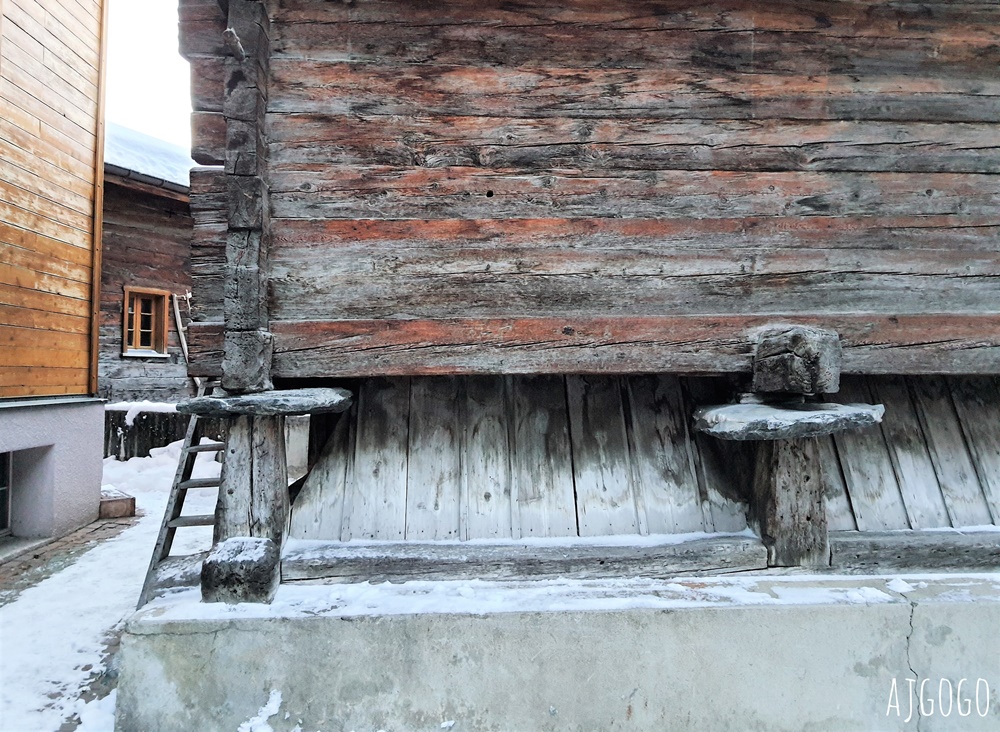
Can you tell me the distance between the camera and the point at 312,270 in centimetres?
264

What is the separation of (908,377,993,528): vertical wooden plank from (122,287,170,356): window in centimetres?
1121

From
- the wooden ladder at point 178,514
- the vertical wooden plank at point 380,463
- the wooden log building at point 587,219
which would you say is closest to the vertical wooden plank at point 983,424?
the wooden log building at point 587,219

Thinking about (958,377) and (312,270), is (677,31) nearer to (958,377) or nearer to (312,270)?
(312,270)

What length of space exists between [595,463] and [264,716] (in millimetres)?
1891

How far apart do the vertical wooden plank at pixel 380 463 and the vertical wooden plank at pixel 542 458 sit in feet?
2.01

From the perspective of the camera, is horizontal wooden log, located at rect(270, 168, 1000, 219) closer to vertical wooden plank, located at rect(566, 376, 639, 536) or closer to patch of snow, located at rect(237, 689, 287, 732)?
vertical wooden plank, located at rect(566, 376, 639, 536)

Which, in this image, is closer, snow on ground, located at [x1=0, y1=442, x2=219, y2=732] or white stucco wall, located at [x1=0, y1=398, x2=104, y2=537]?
snow on ground, located at [x1=0, y1=442, x2=219, y2=732]

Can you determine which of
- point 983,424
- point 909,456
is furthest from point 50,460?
point 983,424

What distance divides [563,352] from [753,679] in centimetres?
168

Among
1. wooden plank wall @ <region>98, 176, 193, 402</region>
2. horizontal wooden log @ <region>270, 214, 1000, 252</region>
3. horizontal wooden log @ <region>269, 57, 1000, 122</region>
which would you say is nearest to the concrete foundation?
horizontal wooden log @ <region>270, 214, 1000, 252</region>

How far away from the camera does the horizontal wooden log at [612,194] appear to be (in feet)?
8.72

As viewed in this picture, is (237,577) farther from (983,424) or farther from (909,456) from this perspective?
(983,424)

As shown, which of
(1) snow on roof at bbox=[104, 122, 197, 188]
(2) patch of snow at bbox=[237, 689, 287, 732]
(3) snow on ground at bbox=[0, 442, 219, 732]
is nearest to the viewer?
(2) patch of snow at bbox=[237, 689, 287, 732]

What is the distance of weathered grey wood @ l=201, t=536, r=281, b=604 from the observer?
235cm
